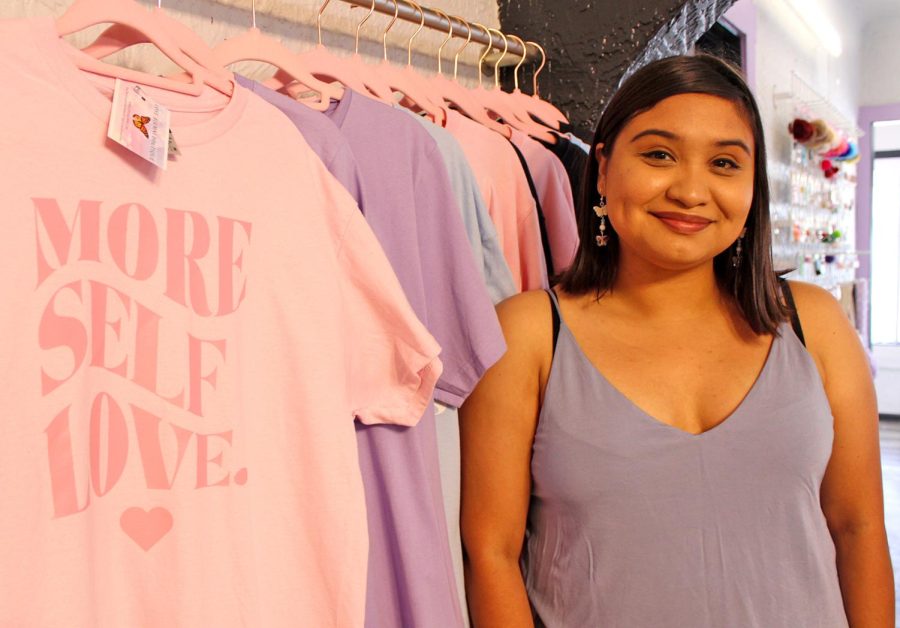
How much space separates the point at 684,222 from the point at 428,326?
0.37 m

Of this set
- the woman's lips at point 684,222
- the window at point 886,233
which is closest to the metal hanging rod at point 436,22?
the woman's lips at point 684,222

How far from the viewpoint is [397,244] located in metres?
1.00

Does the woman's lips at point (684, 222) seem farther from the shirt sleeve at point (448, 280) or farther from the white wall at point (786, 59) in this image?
the white wall at point (786, 59)

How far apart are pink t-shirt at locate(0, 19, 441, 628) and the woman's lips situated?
0.38 m

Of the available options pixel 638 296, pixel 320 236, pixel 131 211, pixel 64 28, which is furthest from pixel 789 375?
pixel 64 28

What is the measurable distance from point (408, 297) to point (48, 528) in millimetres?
481

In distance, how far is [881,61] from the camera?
19.4 feet

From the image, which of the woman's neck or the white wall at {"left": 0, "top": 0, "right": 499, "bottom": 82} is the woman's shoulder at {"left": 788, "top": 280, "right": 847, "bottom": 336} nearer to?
the woman's neck

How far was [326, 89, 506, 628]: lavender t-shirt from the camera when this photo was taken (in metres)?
0.93

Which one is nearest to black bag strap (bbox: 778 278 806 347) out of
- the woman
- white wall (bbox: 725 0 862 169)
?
the woman

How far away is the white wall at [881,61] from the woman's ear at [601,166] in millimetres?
5772

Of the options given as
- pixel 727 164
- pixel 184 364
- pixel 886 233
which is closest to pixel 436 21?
pixel 727 164

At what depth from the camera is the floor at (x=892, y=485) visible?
354 cm

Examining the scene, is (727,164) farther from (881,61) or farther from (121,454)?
(881,61)
